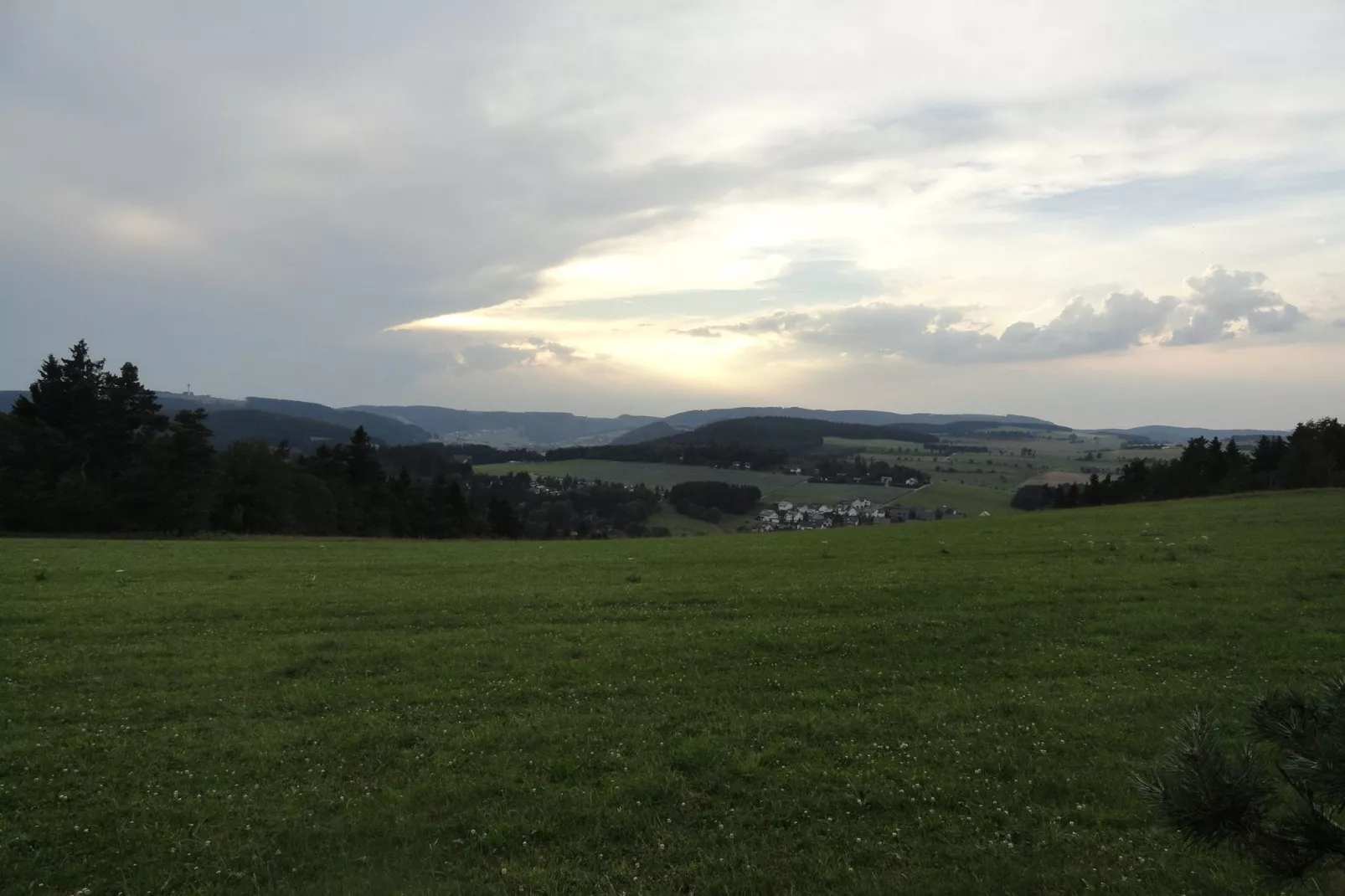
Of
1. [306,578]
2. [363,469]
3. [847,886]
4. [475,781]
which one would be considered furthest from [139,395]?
[847,886]

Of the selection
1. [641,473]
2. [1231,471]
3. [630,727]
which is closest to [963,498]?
[1231,471]

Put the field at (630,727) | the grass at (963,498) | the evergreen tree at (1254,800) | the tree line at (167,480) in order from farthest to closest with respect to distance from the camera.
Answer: the grass at (963,498) → the tree line at (167,480) → the field at (630,727) → the evergreen tree at (1254,800)

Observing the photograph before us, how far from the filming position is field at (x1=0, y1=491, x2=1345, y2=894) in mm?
6742

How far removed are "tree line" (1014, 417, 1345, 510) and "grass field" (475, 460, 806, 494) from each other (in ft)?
207

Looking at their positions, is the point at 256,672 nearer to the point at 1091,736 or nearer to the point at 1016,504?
the point at 1091,736

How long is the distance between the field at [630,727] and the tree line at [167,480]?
36.1 meters

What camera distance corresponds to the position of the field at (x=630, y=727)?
22.1 feet

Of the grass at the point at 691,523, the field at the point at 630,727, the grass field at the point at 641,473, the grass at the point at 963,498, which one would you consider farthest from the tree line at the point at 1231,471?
the grass field at the point at 641,473

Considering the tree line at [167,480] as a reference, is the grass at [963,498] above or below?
below

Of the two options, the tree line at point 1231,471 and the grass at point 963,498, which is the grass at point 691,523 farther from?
the tree line at point 1231,471

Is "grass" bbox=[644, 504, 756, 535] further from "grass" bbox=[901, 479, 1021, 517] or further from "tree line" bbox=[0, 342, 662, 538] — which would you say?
"grass" bbox=[901, 479, 1021, 517]

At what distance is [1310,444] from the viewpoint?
63594 millimetres

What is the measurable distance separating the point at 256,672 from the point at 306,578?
417 inches

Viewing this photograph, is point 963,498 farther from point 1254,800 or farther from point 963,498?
Answer: point 1254,800
